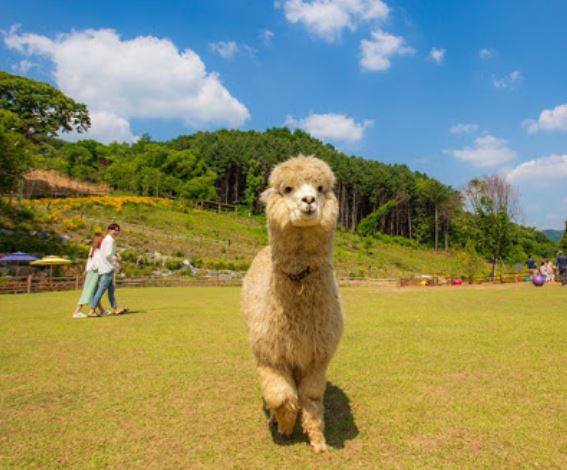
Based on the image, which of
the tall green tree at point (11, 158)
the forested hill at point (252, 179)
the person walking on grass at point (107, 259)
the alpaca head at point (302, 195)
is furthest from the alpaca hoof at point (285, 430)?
the forested hill at point (252, 179)

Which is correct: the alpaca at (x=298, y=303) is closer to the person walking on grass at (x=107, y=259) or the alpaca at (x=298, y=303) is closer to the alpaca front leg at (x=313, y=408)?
the alpaca front leg at (x=313, y=408)

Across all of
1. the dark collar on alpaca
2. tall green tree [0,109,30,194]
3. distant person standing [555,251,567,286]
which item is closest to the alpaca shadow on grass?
the dark collar on alpaca

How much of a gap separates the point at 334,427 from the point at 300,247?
1.88 meters

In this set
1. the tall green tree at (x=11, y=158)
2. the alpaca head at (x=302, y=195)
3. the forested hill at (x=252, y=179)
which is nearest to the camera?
the alpaca head at (x=302, y=195)

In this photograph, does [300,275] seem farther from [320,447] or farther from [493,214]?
[493,214]

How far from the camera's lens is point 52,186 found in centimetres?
5425

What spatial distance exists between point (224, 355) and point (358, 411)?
10.1 ft

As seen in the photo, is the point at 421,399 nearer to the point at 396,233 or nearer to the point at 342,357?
the point at 342,357

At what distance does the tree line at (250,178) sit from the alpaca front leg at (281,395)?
135 ft

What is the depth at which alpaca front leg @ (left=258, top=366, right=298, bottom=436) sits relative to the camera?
3.71 meters

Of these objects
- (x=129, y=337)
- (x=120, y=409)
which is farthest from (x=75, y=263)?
(x=120, y=409)

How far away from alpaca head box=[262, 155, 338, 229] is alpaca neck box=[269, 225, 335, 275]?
0.25 feet

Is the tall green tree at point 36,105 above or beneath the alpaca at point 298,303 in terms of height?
above

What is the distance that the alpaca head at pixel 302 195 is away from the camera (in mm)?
3387
